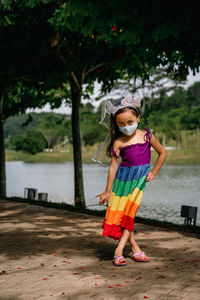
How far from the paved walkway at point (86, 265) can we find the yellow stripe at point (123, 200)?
0.65 m

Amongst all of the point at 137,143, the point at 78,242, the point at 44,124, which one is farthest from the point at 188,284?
the point at 44,124

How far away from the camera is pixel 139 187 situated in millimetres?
4641

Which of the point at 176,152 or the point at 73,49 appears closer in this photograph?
the point at 73,49

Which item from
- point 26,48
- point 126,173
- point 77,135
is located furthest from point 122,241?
point 26,48

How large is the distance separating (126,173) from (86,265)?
1129mm

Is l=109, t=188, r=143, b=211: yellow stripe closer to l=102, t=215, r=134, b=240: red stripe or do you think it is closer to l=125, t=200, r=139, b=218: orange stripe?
l=125, t=200, r=139, b=218: orange stripe

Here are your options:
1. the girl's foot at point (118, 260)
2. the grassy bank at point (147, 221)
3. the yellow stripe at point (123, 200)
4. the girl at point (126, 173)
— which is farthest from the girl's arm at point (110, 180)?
the grassy bank at point (147, 221)

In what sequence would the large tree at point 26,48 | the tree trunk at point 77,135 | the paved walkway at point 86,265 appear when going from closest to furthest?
1. the paved walkway at point 86,265
2. the large tree at point 26,48
3. the tree trunk at point 77,135

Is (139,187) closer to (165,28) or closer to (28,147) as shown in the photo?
(165,28)

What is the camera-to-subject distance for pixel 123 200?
15.3ft

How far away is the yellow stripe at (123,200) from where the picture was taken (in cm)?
463

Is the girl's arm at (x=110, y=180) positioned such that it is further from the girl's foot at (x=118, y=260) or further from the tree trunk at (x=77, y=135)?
the tree trunk at (x=77, y=135)

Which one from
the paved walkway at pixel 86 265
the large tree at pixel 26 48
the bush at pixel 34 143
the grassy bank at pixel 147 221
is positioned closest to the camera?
the paved walkway at pixel 86 265

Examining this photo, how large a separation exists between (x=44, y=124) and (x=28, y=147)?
19.5 feet
